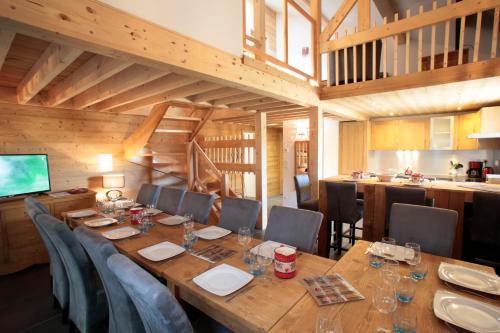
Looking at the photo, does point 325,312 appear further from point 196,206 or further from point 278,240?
point 196,206

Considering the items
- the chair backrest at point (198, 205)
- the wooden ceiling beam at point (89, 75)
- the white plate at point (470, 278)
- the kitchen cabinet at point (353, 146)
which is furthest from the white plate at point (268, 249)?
the kitchen cabinet at point (353, 146)

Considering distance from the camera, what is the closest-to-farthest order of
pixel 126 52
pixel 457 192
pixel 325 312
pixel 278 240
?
1. pixel 325 312
2. pixel 126 52
3. pixel 278 240
4. pixel 457 192

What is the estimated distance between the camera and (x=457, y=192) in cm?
273

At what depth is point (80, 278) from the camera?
1.70 meters

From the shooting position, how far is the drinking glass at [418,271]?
1.40m

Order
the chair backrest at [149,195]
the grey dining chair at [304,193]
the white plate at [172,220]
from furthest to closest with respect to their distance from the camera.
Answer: the grey dining chair at [304,193] → the chair backrest at [149,195] → the white plate at [172,220]

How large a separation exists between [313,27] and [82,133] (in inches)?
162

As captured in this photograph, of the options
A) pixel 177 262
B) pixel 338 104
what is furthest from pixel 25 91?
pixel 338 104

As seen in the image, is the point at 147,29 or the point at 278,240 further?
the point at 278,240

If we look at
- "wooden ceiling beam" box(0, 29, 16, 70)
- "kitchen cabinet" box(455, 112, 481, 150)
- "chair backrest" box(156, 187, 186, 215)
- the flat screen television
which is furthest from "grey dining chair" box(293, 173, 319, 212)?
the flat screen television

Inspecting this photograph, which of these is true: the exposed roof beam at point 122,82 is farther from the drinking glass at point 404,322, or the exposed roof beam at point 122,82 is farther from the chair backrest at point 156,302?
the drinking glass at point 404,322

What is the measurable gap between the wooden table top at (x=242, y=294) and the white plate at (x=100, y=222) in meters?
0.64

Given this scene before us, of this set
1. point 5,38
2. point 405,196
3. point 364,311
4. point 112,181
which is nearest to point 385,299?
point 364,311

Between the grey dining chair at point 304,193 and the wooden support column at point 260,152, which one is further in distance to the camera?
the wooden support column at point 260,152
